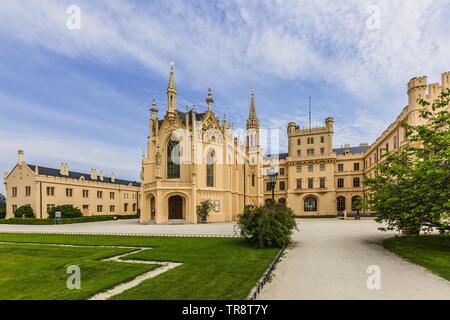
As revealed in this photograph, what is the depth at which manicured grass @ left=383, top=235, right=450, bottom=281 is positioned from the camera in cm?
935

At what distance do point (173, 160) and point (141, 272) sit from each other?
28.4m

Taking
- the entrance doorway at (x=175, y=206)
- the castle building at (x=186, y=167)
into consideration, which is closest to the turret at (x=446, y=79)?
the castle building at (x=186, y=167)

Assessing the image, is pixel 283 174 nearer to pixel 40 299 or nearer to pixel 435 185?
pixel 435 185

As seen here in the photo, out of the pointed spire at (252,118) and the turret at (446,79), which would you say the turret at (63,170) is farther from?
the turret at (446,79)

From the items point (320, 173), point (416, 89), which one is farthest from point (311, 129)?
point (416, 89)

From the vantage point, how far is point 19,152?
43.8 m

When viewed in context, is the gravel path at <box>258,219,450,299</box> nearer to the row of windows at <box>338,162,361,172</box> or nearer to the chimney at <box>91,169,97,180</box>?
the row of windows at <box>338,162,361,172</box>

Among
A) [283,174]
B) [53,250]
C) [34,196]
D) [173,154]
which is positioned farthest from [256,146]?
[53,250]

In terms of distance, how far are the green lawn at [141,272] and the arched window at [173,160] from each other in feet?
74.9

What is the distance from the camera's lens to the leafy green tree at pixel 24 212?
131 feet

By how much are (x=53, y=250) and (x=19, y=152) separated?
4004 cm

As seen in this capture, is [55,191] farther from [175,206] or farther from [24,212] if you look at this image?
[175,206]

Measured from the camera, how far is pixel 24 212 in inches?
1575

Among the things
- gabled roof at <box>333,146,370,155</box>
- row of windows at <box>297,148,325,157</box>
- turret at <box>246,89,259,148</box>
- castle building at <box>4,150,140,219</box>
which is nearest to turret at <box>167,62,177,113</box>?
turret at <box>246,89,259,148</box>
